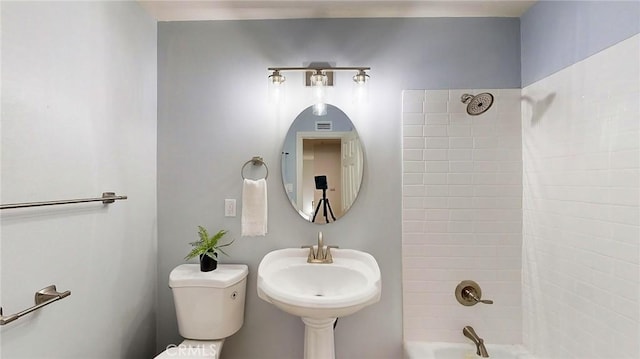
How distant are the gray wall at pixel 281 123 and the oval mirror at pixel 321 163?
0.05 metres

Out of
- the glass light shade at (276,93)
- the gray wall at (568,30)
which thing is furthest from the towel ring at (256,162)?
the gray wall at (568,30)

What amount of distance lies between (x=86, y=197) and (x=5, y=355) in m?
0.58

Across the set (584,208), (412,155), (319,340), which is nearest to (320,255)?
(319,340)

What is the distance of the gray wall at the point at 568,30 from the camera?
1.13 metres

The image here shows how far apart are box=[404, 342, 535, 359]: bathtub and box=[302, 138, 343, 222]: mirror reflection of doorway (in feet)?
3.04

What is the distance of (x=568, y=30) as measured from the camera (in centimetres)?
137

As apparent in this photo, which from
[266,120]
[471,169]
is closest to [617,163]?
[471,169]

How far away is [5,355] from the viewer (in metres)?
0.93

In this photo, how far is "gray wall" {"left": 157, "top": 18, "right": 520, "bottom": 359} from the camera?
173 centimetres

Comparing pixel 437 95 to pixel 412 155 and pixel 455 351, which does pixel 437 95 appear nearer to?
pixel 412 155

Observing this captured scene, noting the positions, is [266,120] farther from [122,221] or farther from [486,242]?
[486,242]

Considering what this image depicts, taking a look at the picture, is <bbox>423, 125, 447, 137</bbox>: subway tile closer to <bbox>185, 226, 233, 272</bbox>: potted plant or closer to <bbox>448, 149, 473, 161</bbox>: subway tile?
<bbox>448, 149, 473, 161</bbox>: subway tile

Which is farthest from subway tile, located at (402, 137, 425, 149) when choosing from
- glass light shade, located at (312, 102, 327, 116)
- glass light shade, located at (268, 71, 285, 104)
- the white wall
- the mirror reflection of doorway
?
the white wall

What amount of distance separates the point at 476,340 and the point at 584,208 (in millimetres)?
861
